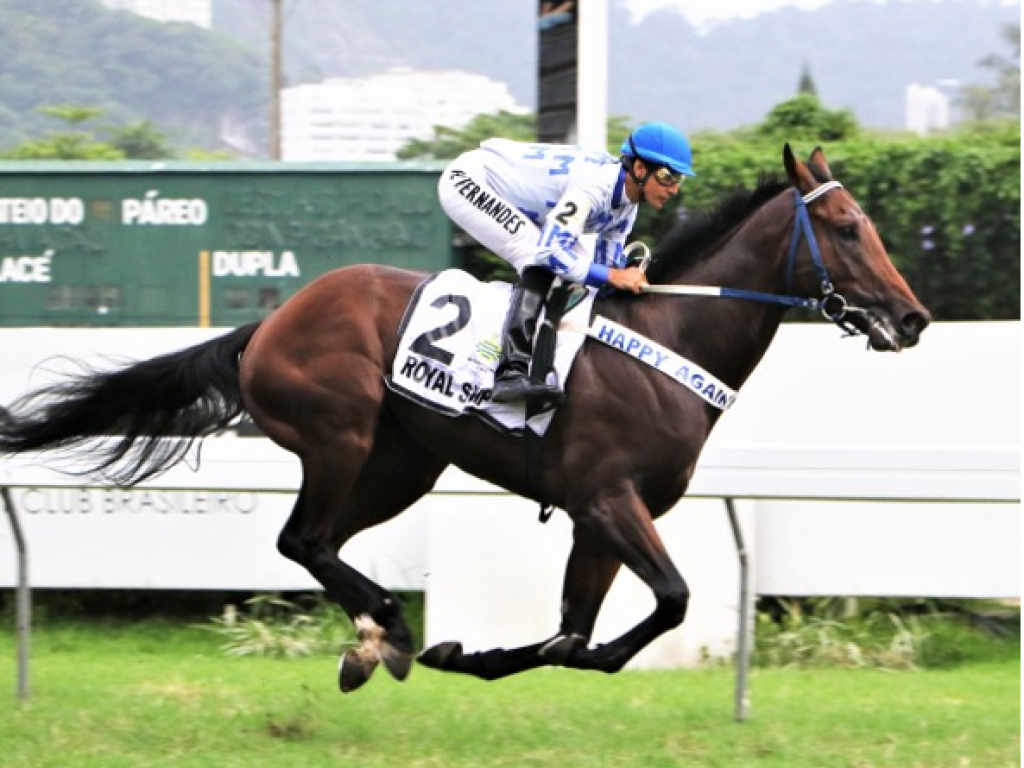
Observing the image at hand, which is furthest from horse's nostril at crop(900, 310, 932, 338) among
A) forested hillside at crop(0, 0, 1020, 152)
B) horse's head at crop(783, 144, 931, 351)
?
forested hillside at crop(0, 0, 1020, 152)

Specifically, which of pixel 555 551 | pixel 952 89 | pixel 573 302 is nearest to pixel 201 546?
pixel 555 551

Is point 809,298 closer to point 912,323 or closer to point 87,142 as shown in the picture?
point 912,323

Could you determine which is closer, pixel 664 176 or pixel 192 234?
pixel 664 176

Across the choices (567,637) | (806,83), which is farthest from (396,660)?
(806,83)

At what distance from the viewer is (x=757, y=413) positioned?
719 centimetres

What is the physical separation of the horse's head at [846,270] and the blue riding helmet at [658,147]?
293 mm

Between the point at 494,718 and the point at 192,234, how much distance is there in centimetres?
→ 331

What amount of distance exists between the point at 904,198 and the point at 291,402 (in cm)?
418

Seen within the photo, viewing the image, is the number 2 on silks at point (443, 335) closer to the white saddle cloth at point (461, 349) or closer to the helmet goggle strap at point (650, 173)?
the white saddle cloth at point (461, 349)

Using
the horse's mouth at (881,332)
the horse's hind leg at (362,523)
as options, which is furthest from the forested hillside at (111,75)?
the horse's mouth at (881,332)

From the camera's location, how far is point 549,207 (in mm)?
5363

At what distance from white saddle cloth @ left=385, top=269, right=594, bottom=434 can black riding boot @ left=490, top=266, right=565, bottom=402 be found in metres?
0.07

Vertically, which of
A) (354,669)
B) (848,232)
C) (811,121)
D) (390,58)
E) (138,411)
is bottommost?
(354,669)

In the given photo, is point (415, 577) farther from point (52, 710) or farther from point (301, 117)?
point (301, 117)
